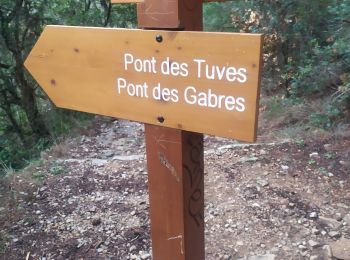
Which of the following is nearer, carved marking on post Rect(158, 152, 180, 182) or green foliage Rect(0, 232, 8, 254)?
carved marking on post Rect(158, 152, 180, 182)

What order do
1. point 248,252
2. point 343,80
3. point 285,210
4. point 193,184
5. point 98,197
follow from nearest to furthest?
point 193,184 < point 248,252 < point 285,210 < point 98,197 < point 343,80

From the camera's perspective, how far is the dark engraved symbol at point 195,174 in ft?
4.53

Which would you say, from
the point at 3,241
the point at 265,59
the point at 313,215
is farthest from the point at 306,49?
the point at 3,241

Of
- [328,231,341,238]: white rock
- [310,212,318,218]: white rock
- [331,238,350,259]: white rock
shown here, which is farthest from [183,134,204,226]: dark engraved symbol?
[310,212,318,218]: white rock

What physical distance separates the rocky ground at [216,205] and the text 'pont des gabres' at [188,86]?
5.53ft

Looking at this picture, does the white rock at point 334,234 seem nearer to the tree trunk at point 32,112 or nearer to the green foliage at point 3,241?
the green foliage at point 3,241

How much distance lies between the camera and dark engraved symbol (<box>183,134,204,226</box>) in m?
1.38

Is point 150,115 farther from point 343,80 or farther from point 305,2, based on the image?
point 305,2

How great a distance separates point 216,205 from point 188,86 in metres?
2.16

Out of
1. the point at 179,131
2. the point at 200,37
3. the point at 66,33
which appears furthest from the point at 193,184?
the point at 66,33

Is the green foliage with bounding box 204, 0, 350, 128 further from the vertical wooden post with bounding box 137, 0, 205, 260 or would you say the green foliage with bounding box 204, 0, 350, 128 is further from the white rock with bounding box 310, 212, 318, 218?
the vertical wooden post with bounding box 137, 0, 205, 260

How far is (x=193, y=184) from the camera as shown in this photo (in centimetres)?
142

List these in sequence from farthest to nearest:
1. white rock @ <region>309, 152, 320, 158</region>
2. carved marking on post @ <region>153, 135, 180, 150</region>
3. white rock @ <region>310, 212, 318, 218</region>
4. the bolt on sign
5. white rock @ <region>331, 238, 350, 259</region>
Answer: white rock @ <region>309, 152, 320, 158</region> → white rock @ <region>310, 212, 318, 218</region> → white rock @ <region>331, 238, 350, 259</region> → carved marking on post @ <region>153, 135, 180, 150</region> → the bolt on sign

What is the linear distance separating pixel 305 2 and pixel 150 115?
4762 mm
